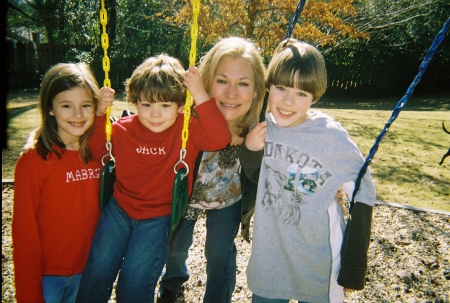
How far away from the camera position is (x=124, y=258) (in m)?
1.88

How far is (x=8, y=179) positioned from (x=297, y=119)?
394 centimetres

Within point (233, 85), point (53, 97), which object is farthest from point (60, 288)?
point (233, 85)

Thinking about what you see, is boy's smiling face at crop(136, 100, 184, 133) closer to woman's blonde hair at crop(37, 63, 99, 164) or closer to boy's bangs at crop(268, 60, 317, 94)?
woman's blonde hair at crop(37, 63, 99, 164)

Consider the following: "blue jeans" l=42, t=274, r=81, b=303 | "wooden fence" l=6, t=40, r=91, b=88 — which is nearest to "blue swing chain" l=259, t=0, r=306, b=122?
"blue jeans" l=42, t=274, r=81, b=303

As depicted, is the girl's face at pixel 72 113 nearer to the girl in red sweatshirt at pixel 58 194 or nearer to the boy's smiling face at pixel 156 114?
the girl in red sweatshirt at pixel 58 194

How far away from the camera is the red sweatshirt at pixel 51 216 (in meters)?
1.72

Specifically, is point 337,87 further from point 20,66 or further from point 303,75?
point 303,75

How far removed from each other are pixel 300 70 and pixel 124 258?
52.6 inches

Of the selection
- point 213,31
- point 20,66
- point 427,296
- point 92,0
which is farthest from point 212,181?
point 92,0

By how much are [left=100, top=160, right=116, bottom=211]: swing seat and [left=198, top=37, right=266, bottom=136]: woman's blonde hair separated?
0.84 metres

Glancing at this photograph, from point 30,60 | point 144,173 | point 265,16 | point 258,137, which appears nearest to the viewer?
point 258,137

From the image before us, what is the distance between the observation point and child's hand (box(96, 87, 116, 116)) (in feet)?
6.55

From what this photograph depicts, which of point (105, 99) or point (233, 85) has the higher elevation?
point (233, 85)

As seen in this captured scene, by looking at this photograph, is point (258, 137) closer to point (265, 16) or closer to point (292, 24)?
point (292, 24)
